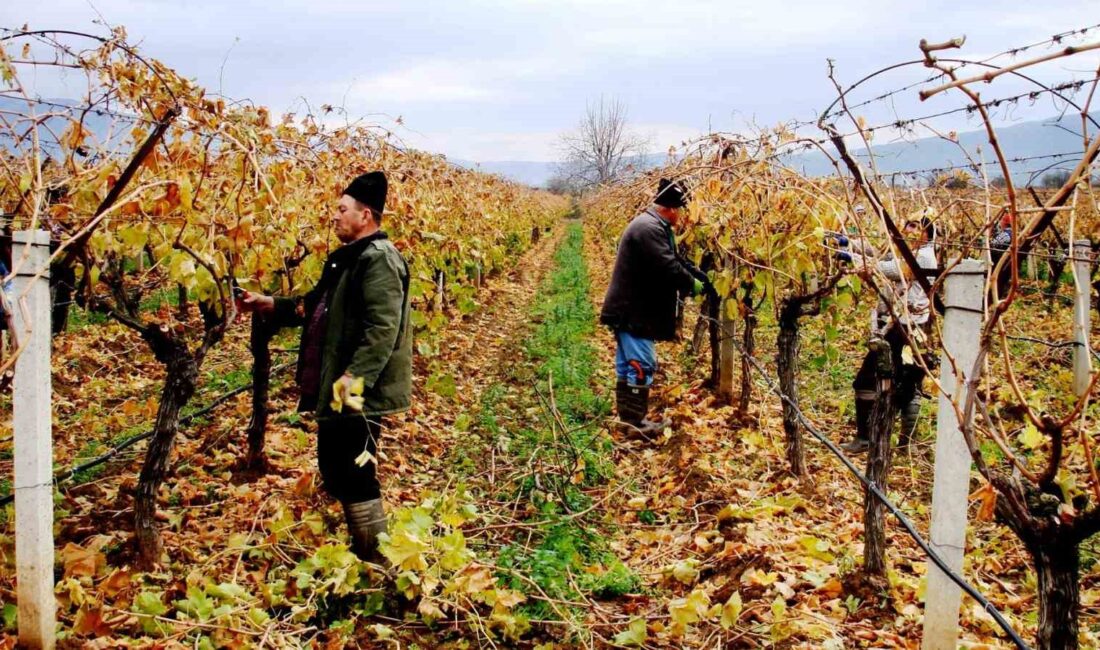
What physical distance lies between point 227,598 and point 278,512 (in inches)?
31.9

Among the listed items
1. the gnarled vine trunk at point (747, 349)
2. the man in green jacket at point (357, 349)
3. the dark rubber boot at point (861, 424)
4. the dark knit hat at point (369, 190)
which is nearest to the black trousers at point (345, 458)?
the man in green jacket at point (357, 349)

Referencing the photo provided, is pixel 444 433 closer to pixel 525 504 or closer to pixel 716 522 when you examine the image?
pixel 525 504

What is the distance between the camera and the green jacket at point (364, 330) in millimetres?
3643

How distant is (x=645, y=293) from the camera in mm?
6344

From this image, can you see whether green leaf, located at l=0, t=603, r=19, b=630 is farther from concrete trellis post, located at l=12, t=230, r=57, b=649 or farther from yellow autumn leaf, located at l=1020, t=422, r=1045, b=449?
yellow autumn leaf, located at l=1020, t=422, r=1045, b=449

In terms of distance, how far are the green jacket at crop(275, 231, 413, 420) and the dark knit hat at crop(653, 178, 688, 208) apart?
2.95 m

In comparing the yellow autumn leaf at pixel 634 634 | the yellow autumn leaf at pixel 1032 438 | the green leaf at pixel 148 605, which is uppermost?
the yellow autumn leaf at pixel 1032 438

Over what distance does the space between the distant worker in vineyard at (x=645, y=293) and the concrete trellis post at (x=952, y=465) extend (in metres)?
3.62

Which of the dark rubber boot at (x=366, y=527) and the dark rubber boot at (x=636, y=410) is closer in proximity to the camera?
the dark rubber boot at (x=366, y=527)

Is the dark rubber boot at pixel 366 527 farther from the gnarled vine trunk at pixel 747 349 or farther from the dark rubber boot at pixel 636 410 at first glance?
the gnarled vine trunk at pixel 747 349

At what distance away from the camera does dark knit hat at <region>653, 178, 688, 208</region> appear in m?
6.18

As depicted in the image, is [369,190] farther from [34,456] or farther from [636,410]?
[636,410]

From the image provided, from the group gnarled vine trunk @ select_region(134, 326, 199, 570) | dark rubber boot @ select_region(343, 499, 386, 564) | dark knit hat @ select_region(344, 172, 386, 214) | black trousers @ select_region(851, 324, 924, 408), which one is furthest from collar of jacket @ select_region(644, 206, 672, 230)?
gnarled vine trunk @ select_region(134, 326, 199, 570)

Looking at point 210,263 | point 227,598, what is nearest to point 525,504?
point 227,598
